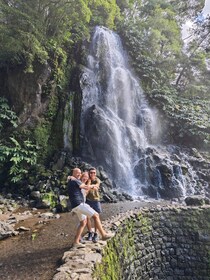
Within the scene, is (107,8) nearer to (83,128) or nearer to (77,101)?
(77,101)

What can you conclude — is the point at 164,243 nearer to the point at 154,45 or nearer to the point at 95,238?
the point at 95,238

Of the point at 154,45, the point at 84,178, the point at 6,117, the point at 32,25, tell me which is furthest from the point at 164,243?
the point at 154,45

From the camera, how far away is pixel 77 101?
17.3 m

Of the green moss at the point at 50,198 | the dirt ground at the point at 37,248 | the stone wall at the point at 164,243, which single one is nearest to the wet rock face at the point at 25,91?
the green moss at the point at 50,198

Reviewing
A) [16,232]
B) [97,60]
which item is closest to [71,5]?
[97,60]

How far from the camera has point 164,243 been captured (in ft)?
26.8

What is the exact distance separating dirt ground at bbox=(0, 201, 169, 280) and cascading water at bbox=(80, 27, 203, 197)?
6050mm

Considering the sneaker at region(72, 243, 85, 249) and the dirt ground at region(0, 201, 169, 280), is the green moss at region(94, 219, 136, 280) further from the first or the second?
the dirt ground at region(0, 201, 169, 280)

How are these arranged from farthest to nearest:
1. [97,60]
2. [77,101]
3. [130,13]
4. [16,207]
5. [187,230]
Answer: [130,13], [97,60], [77,101], [16,207], [187,230]

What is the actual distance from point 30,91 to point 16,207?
737 cm

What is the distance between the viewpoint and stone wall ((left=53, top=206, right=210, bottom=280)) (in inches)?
277

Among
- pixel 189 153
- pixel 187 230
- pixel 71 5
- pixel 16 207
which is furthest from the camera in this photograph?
pixel 189 153

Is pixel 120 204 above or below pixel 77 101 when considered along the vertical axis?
below

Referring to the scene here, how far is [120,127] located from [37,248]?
1174 cm
